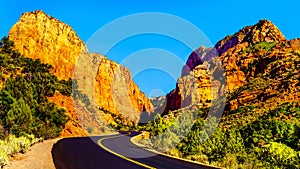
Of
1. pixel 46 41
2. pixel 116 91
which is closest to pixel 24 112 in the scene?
pixel 46 41

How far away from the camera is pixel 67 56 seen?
108000mm

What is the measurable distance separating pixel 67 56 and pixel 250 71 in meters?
66.0

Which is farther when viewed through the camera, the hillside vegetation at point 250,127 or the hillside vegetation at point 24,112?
the hillside vegetation at point 24,112

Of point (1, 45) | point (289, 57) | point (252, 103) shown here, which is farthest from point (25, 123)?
point (289, 57)

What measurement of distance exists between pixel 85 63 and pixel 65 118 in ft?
248

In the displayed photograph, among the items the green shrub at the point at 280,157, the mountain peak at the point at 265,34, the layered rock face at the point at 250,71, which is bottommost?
the green shrub at the point at 280,157

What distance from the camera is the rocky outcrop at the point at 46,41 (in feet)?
314

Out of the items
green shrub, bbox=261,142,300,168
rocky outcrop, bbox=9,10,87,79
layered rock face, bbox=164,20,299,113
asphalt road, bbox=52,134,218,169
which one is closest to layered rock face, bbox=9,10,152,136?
rocky outcrop, bbox=9,10,87,79

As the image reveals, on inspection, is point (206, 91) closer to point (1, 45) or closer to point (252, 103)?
point (252, 103)

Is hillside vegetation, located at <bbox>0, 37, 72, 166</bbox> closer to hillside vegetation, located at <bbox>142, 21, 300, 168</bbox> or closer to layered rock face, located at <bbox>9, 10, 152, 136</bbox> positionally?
layered rock face, located at <bbox>9, 10, 152, 136</bbox>

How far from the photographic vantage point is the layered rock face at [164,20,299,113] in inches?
2069

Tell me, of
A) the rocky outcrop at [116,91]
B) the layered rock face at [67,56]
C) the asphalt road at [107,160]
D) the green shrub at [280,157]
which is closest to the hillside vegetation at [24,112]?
the asphalt road at [107,160]

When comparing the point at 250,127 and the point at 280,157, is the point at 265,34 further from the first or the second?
the point at 280,157

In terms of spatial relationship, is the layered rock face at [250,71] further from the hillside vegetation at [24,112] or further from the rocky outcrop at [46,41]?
the rocky outcrop at [46,41]
